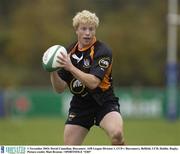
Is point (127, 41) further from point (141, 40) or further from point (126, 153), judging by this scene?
point (126, 153)

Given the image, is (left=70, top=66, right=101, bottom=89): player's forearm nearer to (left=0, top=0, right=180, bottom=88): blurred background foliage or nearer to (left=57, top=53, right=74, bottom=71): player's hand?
(left=57, top=53, right=74, bottom=71): player's hand

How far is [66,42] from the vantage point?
47250mm

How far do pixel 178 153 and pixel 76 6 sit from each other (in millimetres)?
44997

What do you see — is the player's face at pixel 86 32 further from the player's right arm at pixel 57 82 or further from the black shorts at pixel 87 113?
the black shorts at pixel 87 113

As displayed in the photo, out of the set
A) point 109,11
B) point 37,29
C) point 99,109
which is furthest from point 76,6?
point 99,109

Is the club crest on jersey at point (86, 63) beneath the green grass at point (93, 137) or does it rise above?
above

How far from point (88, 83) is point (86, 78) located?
76mm

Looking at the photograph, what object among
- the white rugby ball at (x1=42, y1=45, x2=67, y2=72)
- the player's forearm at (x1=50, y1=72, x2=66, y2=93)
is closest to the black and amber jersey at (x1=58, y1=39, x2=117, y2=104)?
the player's forearm at (x1=50, y1=72, x2=66, y2=93)

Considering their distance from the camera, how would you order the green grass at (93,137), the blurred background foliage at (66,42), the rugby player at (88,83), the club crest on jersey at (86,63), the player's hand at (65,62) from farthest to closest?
the blurred background foliage at (66,42) → the green grass at (93,137) → the club crest on jersey at (86,63) → the rugby player at (88,83) → the player's hand at (65,62)

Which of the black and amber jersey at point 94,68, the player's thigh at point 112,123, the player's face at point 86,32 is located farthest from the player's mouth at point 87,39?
the player's thigh at point 112,123

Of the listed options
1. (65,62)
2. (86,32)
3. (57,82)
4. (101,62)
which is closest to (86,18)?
(86,32)

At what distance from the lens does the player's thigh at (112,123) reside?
10.4m

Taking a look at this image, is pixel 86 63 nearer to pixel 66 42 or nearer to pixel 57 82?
pixel 57 82

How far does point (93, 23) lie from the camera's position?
34.3 ft
